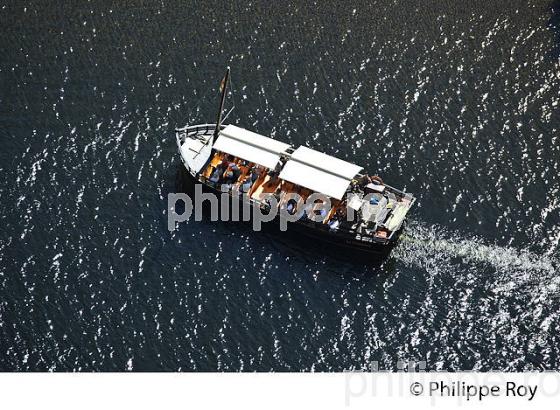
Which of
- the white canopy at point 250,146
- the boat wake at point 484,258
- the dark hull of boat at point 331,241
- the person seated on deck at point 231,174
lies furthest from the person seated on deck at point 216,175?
the boat wake at point 484,258

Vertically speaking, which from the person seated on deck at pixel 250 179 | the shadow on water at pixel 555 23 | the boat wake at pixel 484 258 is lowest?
the boat wake at pixel 484 258

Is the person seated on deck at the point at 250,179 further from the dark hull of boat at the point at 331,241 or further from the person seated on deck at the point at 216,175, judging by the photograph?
the dark hull of boat at the point at 331,241

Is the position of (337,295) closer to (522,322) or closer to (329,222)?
(329,222)

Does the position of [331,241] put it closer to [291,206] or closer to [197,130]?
[291,206]

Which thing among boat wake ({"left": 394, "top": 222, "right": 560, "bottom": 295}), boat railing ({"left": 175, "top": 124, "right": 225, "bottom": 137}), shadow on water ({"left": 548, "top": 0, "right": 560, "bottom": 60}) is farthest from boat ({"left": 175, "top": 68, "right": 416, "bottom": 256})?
shadow on water ({"left": 548, "top": 0, "right": 560, "bottom": 60})

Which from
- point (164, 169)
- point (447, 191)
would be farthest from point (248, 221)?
point (447, 191)

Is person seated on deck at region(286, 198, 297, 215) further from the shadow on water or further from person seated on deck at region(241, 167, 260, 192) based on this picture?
the shadow on water

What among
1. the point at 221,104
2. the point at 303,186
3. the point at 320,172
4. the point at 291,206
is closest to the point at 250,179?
the point at 291,206
